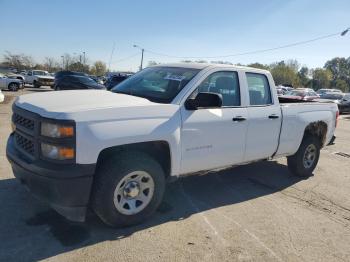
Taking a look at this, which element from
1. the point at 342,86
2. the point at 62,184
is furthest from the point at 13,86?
the point at 342,86

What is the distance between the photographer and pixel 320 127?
22.5 ft

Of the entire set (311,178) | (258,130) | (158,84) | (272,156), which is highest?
(158,84)

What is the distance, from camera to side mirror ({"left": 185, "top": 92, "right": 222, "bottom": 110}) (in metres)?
4.24

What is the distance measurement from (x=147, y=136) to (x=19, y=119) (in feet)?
4.82

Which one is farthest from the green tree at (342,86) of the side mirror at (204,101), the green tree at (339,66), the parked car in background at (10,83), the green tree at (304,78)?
the side mirror at (204,101)

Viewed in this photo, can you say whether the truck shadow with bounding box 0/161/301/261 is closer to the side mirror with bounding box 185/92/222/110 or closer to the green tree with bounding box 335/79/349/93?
the side mirror with bounding box 185/92/222/110

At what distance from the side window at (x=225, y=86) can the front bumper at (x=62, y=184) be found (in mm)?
1992

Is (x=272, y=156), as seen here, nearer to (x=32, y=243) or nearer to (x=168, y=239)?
(x=168, y=239)

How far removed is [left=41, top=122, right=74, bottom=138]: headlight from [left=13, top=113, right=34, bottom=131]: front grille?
0.30 metres

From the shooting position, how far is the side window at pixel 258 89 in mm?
5320

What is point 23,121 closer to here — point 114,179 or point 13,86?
point 114,179

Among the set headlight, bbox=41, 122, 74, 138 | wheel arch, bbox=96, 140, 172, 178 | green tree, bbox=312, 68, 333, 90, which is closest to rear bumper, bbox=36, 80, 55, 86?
wheel arch, bbox=96, 140, 172, 178

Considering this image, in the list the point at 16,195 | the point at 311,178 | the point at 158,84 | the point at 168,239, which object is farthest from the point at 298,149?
the point at 16,195

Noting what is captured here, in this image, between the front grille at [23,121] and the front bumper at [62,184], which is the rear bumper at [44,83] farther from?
the front bumper at [62,184]
